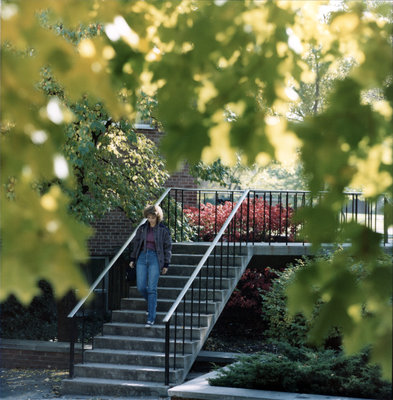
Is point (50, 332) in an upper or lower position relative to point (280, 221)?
lower

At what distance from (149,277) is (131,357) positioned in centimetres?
127

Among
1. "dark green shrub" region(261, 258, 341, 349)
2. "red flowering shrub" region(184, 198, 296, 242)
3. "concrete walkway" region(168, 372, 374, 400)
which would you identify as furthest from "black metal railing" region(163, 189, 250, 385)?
"concrete walkway" region(168, 372, 374, 400)

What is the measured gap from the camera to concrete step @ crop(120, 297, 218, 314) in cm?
1159

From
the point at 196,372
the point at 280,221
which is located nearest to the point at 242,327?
the point at 280,221

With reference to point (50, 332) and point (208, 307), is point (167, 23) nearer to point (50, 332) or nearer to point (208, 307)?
point (208, 307)

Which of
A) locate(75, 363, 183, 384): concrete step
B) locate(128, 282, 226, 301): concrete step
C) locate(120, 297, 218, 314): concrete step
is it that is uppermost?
locate(128, 282, 226, 301): concrete step

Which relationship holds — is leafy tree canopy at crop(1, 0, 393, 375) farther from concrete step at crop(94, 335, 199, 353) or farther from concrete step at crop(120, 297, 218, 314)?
concrete step at crop(120, 297, 218, 314)

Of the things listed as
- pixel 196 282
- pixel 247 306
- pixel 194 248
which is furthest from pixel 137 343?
pixel 247 306

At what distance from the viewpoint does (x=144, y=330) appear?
11383 millimetres

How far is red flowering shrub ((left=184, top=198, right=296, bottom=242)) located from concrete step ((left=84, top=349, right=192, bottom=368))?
4094mm

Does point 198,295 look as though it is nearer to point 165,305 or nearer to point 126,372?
point 165,305

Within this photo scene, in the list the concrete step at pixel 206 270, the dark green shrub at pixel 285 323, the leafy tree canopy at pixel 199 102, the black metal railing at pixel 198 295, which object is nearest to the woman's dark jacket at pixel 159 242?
the black metal railing at pixel 198 295

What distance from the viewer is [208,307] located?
38.2 feet

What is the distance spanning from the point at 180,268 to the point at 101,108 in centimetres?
314
